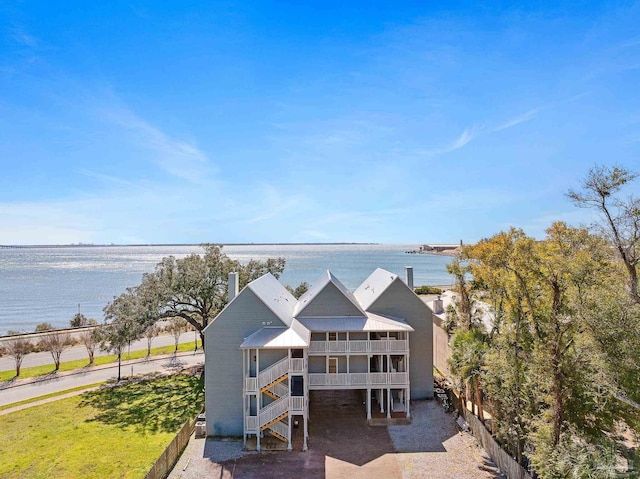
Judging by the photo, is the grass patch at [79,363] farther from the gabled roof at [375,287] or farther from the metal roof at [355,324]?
the metal roof at [355,324]

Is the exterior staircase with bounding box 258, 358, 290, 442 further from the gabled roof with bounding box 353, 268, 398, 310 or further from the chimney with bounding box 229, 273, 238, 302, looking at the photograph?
the gabled roof with bounding box 353, 268, 398, 310

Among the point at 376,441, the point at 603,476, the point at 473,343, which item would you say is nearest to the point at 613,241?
the point at 603,476

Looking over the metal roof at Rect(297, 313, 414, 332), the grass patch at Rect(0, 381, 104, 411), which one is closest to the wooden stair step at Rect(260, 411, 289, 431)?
the metal roof at Rect(297, 313, 414, 332)

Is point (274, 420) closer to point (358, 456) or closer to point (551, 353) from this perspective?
point (358, 456)

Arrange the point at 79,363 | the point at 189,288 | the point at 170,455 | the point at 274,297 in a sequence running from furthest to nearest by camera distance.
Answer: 1. the point at 79,363
2. the point at 189,288
3. the point at 274,297
4. the point at 170,455

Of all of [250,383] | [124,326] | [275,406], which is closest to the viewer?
[250,383]

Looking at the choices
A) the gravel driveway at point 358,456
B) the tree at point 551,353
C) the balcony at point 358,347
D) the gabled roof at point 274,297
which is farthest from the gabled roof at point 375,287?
the tree at point 551,353

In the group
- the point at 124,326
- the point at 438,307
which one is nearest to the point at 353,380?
the point at 438,307
